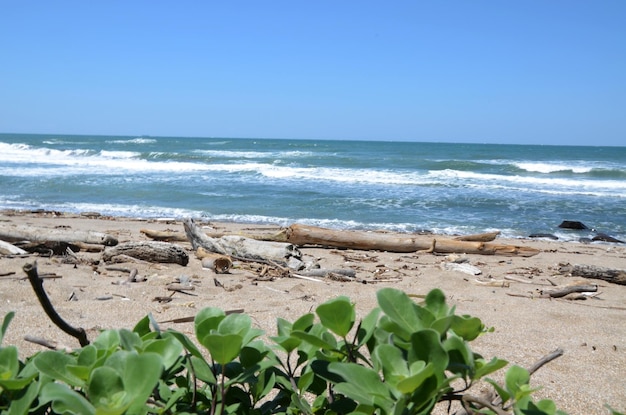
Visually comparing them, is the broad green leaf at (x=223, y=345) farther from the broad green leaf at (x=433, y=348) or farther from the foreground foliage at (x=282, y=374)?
the broad green leaf at (x=433, y=348)

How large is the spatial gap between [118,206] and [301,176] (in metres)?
12.3

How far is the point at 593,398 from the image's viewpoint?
2.71 m

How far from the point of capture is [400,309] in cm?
73

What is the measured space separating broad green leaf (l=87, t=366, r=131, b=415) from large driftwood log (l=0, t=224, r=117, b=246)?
22.7 ft

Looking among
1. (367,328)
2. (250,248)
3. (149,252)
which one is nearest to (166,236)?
(250,248)

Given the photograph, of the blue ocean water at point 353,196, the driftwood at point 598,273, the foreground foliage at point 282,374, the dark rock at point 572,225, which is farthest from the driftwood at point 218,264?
the dark rock at point 572,225

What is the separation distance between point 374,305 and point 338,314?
12.5ft

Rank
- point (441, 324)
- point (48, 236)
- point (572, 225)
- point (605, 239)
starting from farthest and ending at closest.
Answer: point (572, 225)
point (605, 239)
point (48, 236)
point (441, 324)

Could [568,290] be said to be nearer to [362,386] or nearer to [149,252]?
[149,252]

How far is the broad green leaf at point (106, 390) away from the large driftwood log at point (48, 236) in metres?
6.92

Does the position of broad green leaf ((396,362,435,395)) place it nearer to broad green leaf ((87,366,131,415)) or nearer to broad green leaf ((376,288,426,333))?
broad green leaf ((376,288,426,333))

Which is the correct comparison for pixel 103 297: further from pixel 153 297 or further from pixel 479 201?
pixel 479 201

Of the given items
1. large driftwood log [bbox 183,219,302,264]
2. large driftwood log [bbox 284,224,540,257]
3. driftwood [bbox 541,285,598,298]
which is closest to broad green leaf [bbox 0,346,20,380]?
driftwood [bbox 541,285,598,298]

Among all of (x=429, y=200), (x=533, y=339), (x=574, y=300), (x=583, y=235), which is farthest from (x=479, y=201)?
(x=533, y=339)
